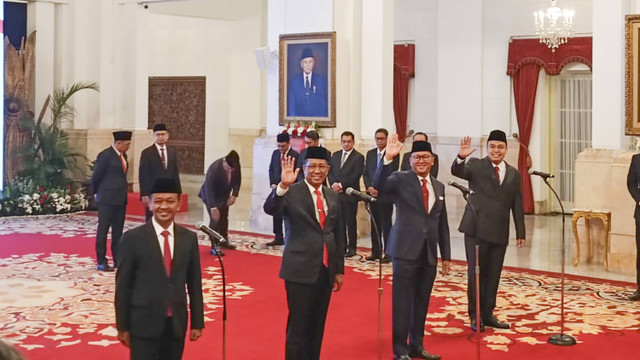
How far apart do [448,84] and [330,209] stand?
41.3ft

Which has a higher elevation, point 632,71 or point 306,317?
point 632,71

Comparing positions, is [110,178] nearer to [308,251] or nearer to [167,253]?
Result: [308,251]

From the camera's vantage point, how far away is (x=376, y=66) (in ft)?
50.6

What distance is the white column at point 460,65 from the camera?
18.6 metres

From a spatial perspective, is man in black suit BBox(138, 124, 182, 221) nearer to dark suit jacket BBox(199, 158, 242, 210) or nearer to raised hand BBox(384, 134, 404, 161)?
dark suit jacket BBox(199, 158, 242, 210)

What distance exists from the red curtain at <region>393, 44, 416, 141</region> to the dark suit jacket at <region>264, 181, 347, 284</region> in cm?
1320

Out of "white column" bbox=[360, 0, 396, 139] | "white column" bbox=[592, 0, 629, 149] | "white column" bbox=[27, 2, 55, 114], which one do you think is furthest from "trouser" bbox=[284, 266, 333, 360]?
"white column" bbox=[27, 2, 55, 114]

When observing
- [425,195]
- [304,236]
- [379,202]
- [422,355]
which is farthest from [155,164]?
[304,236]

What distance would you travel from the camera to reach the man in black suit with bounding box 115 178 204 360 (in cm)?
527

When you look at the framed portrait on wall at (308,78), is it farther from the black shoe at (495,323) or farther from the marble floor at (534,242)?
the black shoe at (495,323)

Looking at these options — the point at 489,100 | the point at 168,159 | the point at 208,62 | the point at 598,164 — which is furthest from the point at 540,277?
the point at 208,62

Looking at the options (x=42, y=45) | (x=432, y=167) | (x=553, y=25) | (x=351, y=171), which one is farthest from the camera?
(x=42, y=45)

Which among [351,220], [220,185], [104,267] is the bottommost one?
[104,267]

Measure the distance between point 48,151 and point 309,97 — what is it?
19.1 ft
